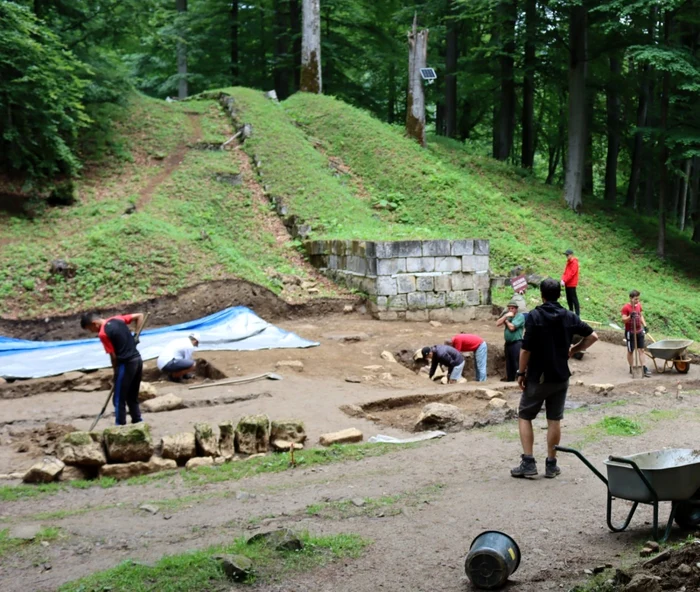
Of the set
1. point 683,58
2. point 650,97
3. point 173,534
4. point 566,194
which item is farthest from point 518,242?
point 173,534

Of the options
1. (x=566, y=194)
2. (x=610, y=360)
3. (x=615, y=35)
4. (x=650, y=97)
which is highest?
(x=615, y=35)

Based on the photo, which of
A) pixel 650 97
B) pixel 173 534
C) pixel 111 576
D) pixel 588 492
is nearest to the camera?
pixel 111 576

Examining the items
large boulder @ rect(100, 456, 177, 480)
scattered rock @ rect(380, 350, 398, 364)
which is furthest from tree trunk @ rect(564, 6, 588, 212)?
large boulder @ rect(100, 456, 177, 480)

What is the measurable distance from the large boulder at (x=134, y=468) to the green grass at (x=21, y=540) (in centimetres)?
175

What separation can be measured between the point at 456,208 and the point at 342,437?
13.5m

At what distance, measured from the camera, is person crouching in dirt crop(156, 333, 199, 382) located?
1141 cm

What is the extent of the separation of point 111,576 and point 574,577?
2.79m

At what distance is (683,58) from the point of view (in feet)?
66.7

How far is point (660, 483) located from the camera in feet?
15.3

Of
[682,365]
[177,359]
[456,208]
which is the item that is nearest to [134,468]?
[177,359]

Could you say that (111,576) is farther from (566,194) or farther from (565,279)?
(566,194)

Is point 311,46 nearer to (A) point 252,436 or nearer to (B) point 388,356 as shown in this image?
(B) point 388,356

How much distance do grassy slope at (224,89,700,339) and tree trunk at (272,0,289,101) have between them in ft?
14.7

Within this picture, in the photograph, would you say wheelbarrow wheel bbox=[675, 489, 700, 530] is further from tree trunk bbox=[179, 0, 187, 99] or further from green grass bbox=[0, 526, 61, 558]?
tree trunk bbox=[179, 0, 187, 99]
